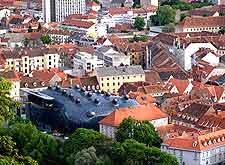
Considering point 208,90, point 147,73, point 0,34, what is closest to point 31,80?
point 147,73

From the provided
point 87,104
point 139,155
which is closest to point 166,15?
point 87,104

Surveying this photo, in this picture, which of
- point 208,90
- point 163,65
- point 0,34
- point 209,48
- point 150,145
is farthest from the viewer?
point 0,34

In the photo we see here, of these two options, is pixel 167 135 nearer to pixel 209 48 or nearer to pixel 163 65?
pixel 163 65

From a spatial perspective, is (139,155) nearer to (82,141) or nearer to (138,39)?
(82,141)

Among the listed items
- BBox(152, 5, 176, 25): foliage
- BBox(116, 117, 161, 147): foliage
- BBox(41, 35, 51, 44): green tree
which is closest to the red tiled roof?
BBox(41, 35, 51, 44): green tree

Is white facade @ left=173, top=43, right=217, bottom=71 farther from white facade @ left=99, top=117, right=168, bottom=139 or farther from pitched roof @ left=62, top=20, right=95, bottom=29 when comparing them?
white facade @ left=99, top=117, right=168, bottom=139
